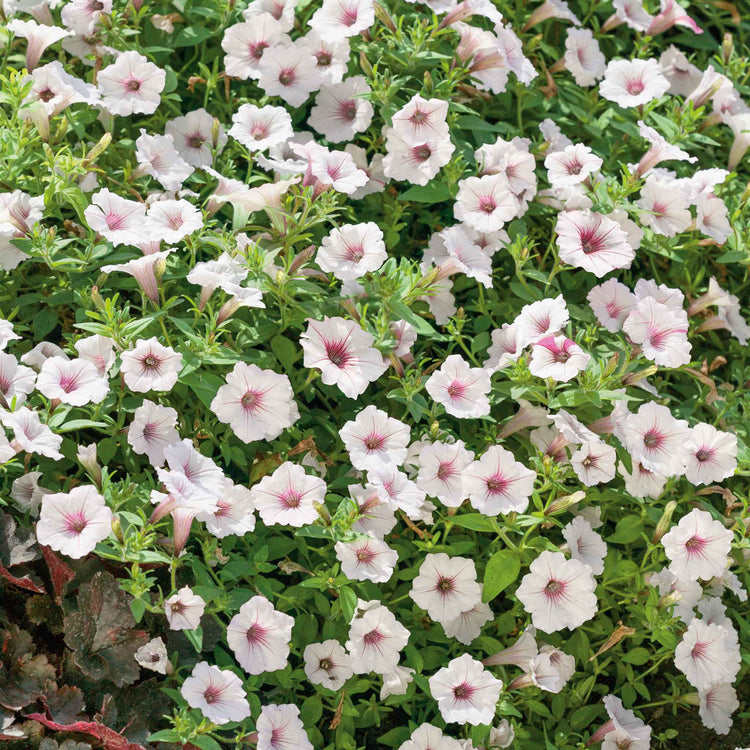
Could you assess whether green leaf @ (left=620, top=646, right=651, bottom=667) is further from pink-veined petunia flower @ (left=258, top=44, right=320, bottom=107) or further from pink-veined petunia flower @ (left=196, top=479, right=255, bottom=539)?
pink-veined petunia flower @ (left=258, top=44, right=320, bottom=107)

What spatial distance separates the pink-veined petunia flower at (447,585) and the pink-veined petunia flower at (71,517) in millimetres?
718

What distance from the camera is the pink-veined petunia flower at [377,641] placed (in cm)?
220

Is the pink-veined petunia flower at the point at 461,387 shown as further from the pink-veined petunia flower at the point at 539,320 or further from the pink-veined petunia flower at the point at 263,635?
the pink-veined petunia flower at the point at 263,635

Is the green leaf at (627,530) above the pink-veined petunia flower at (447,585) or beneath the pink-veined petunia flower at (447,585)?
above

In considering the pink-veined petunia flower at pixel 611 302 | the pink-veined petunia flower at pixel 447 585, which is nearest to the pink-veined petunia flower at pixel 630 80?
the pink-veined petunia flower at pixel 611 302

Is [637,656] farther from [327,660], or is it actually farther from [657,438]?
[327,660]

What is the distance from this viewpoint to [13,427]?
204cm

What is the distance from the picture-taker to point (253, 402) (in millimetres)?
2268

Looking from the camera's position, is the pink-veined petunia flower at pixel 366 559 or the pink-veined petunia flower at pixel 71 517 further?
the pink-veined petunia flower at pixel 366 559

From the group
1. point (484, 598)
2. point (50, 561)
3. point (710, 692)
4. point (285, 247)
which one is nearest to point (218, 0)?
point (285, 247)

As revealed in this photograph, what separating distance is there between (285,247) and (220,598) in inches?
33.4

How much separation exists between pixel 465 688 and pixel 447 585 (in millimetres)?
231

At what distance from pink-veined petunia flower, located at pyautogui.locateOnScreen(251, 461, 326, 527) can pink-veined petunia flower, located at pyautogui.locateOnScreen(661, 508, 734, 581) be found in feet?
2.72

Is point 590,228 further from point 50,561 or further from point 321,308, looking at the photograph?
point 50,561
